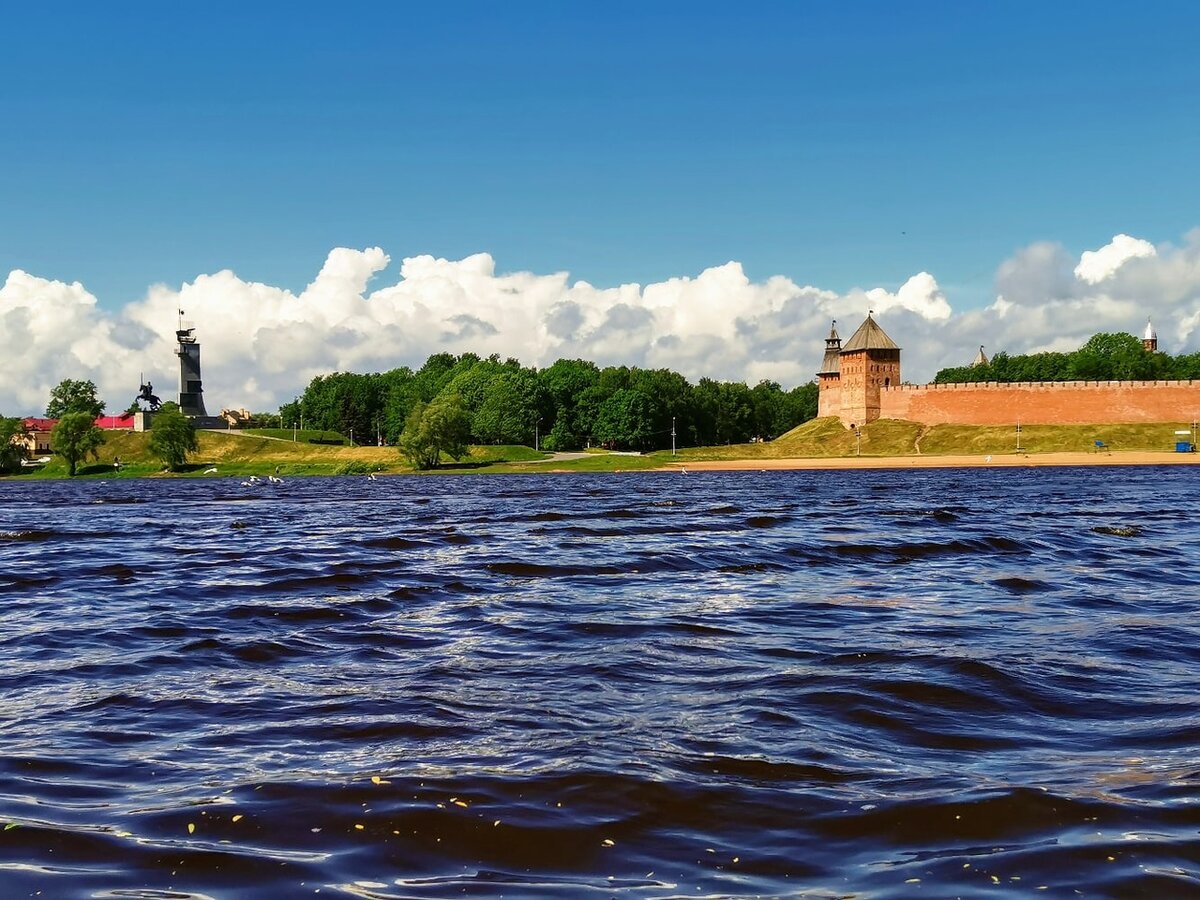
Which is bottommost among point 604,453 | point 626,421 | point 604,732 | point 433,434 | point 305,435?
point 604,732

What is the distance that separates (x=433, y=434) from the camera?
323 ft

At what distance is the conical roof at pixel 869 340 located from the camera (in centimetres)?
13900

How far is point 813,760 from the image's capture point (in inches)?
278

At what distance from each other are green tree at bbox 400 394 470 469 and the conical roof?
203ft

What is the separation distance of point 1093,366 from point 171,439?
12540 cm

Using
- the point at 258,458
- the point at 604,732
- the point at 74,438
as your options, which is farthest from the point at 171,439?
the point at 604,732

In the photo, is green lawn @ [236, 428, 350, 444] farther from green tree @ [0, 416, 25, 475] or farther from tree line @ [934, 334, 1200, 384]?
tree line @ [934, 334, 1200, 384]

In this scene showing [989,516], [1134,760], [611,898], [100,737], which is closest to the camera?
[611,898]

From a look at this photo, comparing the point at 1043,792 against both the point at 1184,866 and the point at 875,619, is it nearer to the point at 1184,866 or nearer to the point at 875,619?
the point at 1184,866

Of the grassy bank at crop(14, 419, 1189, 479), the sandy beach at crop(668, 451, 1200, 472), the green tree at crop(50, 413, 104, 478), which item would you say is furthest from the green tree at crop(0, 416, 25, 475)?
the sandy beach at crop(668, 451, 1200, 472)

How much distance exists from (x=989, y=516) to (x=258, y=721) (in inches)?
1155

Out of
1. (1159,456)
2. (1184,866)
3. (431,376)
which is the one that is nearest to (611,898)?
(1184,866)

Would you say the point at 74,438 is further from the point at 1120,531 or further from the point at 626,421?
the point at 1120,531

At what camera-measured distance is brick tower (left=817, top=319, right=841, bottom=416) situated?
147 meters
